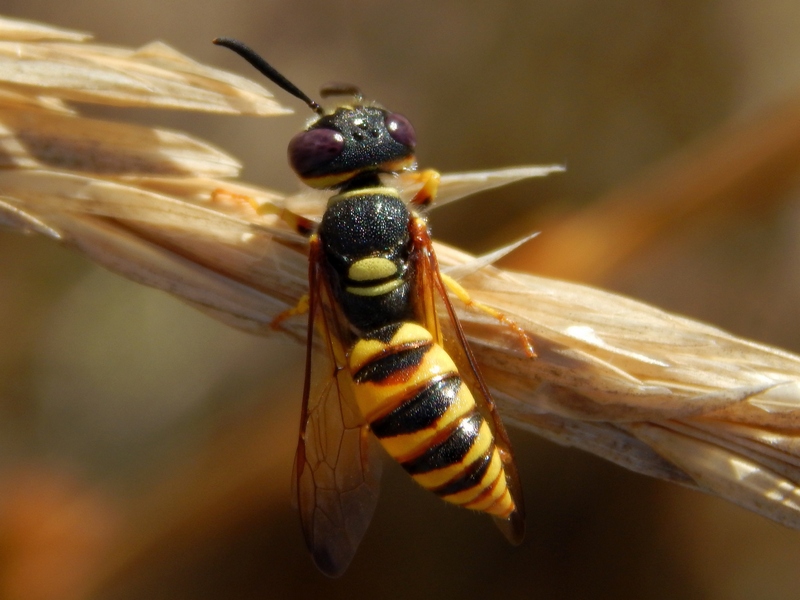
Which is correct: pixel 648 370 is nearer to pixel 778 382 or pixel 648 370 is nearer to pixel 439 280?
pixel 778 382

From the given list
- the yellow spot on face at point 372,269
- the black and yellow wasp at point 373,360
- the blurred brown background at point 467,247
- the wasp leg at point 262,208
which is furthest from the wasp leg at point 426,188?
the blurred brown background at point 467,247

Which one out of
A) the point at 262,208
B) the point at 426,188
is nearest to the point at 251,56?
the point at 262,208

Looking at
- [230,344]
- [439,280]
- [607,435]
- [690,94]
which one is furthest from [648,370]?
[690,94]

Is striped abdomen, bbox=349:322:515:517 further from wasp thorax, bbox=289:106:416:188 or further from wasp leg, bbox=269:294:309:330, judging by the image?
wasp thorax, bbox=289:106:416:188

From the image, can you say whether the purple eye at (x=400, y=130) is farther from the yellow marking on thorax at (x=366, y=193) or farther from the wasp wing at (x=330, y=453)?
the wasp wing at (x=330, y=453)

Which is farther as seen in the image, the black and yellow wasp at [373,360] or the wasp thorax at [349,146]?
the wasp thorax at [349,146]

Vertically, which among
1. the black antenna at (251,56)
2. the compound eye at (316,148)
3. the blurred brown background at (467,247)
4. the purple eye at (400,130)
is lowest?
the blurred brown background at (467,247)

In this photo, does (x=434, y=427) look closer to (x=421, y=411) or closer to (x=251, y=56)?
(x=421, y=411)
